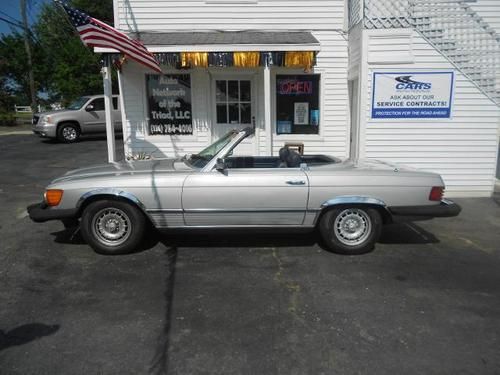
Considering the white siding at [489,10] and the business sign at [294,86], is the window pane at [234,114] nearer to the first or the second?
the business sign at [294,86]

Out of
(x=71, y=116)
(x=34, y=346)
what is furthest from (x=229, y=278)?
(x=71, y=116)

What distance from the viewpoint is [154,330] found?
330cm

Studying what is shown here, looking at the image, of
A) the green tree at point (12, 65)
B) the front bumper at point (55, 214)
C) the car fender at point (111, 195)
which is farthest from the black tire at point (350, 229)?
the green tree at point (12, 65)

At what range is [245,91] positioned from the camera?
9391 millimetres

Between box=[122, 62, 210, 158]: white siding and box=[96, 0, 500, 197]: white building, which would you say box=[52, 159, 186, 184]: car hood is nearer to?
box=[96, 0, 500, 197]: white building

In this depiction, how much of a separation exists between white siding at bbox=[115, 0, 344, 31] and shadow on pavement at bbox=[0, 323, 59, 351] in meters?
7.15

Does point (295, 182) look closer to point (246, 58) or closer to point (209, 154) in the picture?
point (209, 154)

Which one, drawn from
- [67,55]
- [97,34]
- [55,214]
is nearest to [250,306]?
[55,214]

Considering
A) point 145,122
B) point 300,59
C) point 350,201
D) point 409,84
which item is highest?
point 300,59

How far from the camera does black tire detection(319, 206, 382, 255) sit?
16.0 ft

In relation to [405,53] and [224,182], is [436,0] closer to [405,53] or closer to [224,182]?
[405,53]

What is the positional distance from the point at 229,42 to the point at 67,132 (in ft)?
36.6

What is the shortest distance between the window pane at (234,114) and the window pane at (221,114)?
0.36ft

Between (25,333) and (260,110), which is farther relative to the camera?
(260,110)
